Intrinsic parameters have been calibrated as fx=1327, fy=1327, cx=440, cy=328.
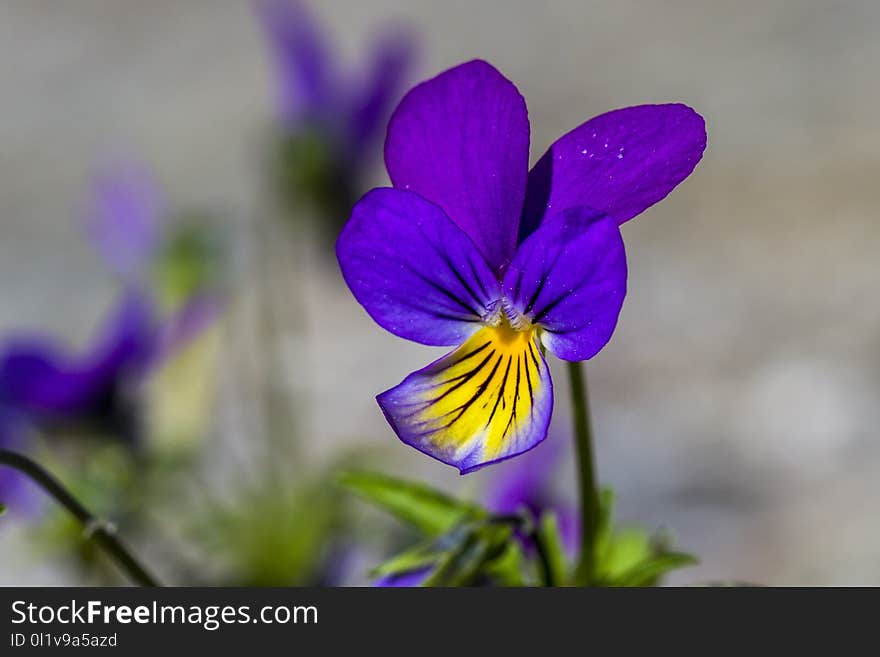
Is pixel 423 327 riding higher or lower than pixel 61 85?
lower

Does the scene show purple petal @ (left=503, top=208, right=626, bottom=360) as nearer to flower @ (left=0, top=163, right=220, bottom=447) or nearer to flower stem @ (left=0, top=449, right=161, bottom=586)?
flower stem @ (left=0, top=449, right=161, bottom=586)

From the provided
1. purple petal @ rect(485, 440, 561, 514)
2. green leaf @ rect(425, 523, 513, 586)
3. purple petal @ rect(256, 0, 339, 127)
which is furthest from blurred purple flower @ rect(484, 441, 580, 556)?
purple petal @ rect(256, 0, 339, 127)

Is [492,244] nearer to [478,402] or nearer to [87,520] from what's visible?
[478,402]

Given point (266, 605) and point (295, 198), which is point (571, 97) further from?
point (266, 605)

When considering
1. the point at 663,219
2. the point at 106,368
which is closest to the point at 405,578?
the point at 106,368

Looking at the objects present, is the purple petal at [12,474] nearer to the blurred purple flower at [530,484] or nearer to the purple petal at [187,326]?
the purple petal at [187,326]

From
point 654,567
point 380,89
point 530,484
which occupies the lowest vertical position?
point 654,567

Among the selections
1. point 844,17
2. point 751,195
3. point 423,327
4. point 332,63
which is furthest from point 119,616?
point 844,17

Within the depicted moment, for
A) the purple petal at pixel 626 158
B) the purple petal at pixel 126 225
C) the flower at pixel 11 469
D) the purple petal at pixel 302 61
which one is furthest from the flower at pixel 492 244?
the purple petal at pixel 126 225
